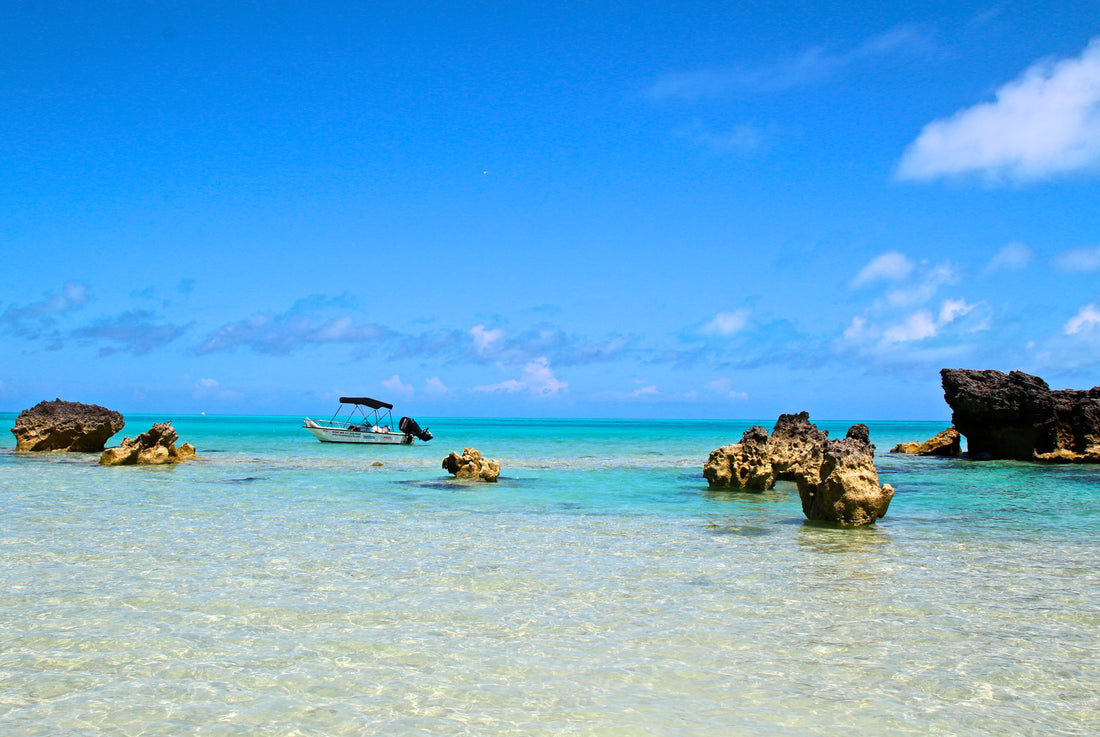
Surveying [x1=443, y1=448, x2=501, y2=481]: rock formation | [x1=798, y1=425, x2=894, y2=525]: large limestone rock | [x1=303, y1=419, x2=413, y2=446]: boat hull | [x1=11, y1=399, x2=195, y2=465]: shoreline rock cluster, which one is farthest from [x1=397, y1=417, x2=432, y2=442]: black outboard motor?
[x1=798, y1=425, x2=894, y2=525]: large limestone rock

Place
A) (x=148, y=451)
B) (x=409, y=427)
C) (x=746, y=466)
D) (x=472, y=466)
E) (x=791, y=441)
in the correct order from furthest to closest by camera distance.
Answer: (x=409, y=427) < (x=148, y=451) < (x=472, y=466) < (x=791, y=441) < (x=746, y=466)

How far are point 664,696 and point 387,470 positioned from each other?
27.9m

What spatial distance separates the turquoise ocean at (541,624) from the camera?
591 centimetres

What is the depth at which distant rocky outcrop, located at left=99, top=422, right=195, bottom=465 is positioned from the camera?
3045cm

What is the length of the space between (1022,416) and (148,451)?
40836mm

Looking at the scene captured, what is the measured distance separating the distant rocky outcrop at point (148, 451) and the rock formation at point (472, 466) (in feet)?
41.0

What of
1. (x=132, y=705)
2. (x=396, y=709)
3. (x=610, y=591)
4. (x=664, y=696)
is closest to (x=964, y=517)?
(x=610, y=591)

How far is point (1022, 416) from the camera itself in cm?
3891

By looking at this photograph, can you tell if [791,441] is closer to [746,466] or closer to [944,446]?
[746,466]

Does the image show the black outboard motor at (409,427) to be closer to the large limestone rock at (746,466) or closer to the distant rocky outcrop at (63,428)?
the distant rocky outcrop at (63,428)

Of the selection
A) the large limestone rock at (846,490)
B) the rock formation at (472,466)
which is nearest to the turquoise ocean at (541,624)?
the large limestone rock at (846,490)

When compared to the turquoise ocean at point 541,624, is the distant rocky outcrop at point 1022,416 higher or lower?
higher

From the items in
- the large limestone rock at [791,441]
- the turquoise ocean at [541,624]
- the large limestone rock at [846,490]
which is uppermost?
the large limestone rock at [791,441]

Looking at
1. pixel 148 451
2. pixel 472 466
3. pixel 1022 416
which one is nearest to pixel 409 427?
pixel 148 451
